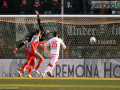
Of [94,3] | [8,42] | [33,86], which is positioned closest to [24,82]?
[33,86]

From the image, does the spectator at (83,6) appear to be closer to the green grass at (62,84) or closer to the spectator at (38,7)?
the spectator at (38,7)

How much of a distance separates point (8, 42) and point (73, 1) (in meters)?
2.99

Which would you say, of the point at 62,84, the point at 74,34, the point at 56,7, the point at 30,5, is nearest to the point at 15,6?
the point at 30,5

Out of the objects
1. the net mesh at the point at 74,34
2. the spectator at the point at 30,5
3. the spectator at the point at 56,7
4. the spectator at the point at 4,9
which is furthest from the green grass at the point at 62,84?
the spectator at the point at 4,9

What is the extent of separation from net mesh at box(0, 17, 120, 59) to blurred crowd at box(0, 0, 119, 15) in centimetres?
32

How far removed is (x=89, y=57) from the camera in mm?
12109

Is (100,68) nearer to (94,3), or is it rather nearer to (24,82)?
(94,3)

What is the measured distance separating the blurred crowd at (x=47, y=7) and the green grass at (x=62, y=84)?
16.3 ft

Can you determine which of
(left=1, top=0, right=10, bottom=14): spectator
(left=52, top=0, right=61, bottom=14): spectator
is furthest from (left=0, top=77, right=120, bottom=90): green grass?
(left=1, top=0, right=10, bottom=14): spectator

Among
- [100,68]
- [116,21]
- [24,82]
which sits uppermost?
[116,21]

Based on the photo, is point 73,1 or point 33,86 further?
point 73,1

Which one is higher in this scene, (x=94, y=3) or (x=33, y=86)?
(x=94, y=3)

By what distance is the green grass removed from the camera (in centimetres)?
730

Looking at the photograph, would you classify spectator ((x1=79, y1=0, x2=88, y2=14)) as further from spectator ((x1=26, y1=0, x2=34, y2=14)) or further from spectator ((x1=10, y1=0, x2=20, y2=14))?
spectator ((x1=10, y1=0, x2=20, y2=14))
